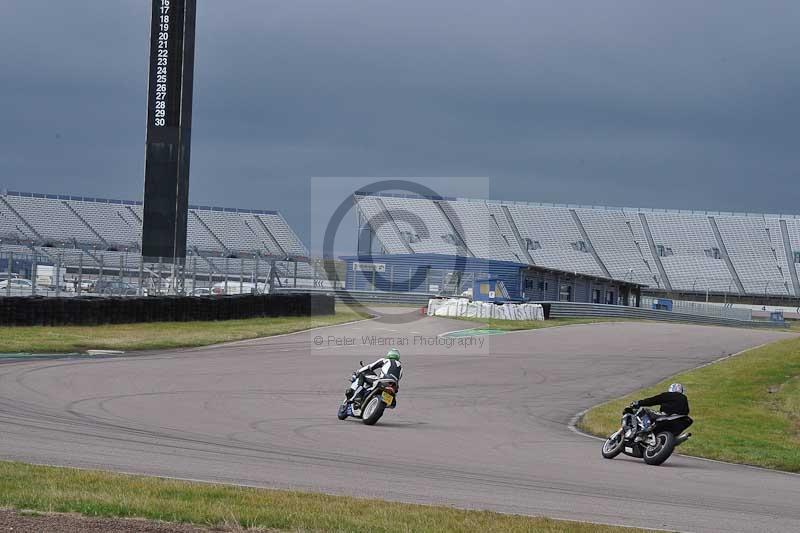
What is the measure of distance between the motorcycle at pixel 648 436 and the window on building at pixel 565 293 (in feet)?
177

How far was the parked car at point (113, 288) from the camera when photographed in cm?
3712

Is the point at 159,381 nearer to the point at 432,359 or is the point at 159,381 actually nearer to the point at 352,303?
the point at 432,359

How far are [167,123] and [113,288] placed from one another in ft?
23.9

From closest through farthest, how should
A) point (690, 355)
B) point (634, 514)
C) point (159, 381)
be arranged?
1. point (634, 514)
2. point (159, 381)
3. point (690, 355)

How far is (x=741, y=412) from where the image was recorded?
20.9 m

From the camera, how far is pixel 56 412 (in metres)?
15.1

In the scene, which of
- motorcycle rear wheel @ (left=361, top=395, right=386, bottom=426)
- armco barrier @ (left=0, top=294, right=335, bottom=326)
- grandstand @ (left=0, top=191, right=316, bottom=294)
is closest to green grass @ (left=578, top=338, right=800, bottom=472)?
motorcycle rear wheel @ (left=361, top=395, right=386, bottom=426)

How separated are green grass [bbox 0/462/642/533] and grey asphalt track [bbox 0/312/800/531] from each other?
82cm

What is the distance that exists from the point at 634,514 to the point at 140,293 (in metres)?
30.1

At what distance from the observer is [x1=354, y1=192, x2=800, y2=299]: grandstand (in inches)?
3445

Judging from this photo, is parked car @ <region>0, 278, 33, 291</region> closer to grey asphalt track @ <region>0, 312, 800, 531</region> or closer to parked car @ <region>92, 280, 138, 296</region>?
parked car @ <region>92, 280, 138, 296</region>

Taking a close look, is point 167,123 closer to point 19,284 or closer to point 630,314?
point 19,284

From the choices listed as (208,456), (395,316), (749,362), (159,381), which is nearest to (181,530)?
(208,456)

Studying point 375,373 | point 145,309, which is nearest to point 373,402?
point 375,373
